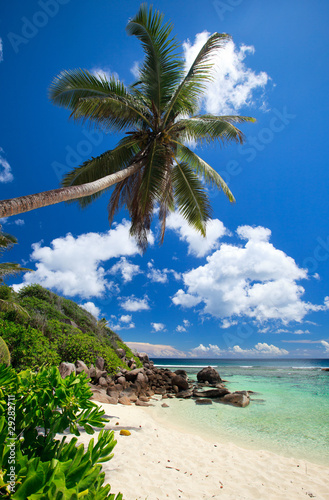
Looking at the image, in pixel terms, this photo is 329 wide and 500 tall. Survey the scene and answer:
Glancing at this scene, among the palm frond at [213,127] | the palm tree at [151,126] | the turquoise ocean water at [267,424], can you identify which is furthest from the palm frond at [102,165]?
the turquoise ocean water at [267,424]

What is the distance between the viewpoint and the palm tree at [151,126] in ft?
25.8

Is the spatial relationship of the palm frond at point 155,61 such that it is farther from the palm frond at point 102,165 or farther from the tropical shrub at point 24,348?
the tropical shrub at point 24,348

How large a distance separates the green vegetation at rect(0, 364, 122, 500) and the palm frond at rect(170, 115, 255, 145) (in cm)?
904

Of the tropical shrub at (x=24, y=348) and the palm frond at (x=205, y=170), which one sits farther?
the palm frond at (x=205, y=170)

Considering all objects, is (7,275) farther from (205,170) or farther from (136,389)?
(205,170)

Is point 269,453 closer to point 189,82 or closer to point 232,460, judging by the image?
point 232,460

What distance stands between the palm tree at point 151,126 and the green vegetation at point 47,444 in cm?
502

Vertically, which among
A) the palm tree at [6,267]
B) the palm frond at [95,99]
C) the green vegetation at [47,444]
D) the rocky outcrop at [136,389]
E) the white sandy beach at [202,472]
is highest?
the palm frond at [95,99]

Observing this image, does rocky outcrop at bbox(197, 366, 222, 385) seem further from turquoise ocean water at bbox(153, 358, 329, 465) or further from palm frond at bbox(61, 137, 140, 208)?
palm frond at bbox(61, 137, 140, 208)

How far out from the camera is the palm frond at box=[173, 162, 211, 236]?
33.1 ft

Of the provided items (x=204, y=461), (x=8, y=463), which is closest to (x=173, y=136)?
(x=204, y=461)

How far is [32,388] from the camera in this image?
1.73 metres

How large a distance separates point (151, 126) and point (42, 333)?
955 cm

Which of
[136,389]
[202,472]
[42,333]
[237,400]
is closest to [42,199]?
[202,472]
